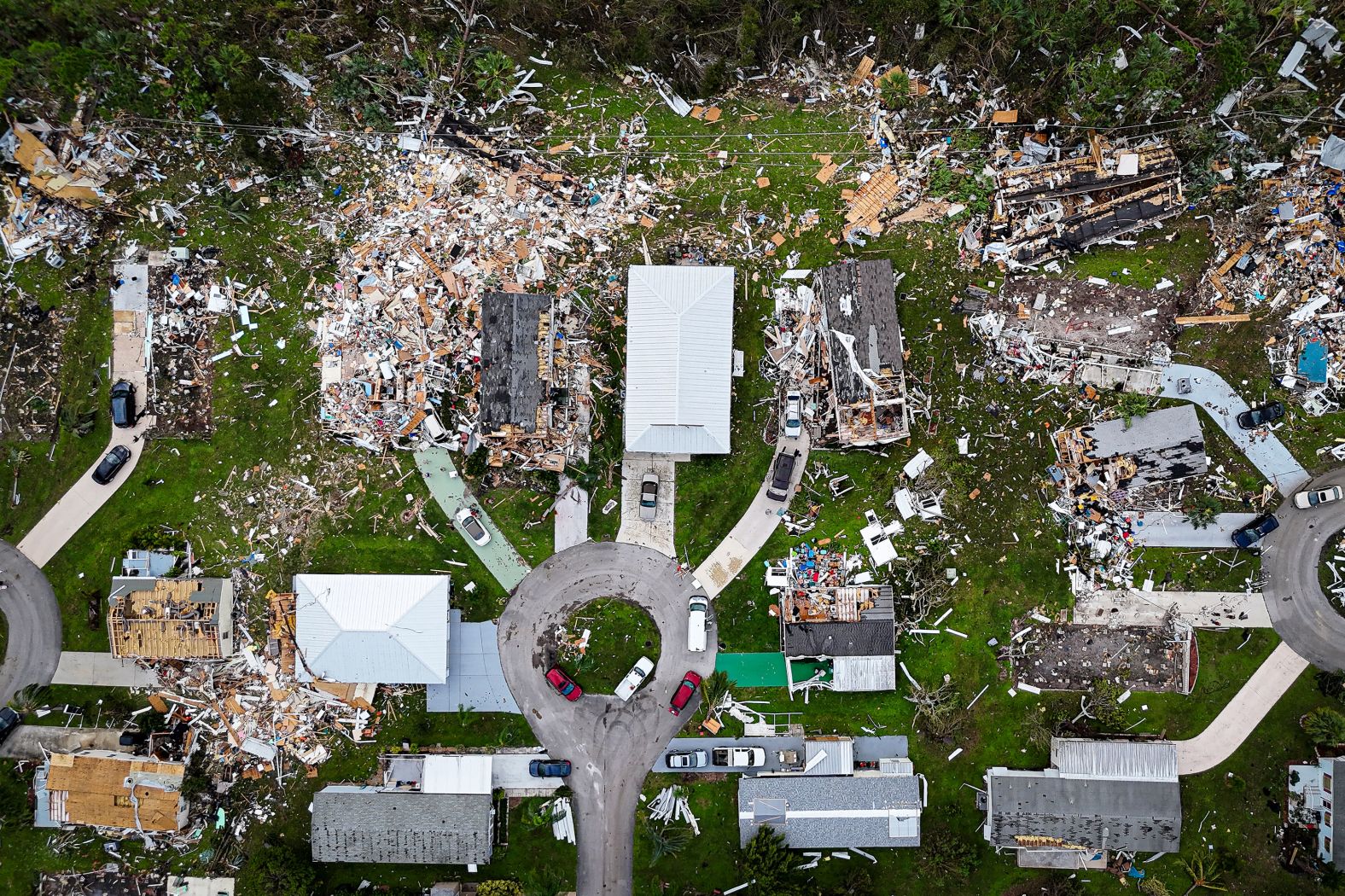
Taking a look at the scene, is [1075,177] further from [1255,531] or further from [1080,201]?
[1255,531]

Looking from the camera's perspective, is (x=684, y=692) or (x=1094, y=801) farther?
(x=684, y=692)

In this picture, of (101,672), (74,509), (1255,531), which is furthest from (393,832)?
(1255,531)

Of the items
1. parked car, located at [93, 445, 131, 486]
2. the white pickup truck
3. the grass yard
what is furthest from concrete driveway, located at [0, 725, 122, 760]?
the white pickup truck

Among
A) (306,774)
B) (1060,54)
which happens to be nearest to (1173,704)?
(1060,54)

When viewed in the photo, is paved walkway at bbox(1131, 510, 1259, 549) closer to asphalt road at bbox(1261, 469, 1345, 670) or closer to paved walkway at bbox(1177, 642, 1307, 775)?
asphalt road at bbox(1261, 469, 1345, 670)

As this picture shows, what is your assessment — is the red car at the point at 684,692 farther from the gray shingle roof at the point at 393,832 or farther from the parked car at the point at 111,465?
the parked car at the point at 111,465
